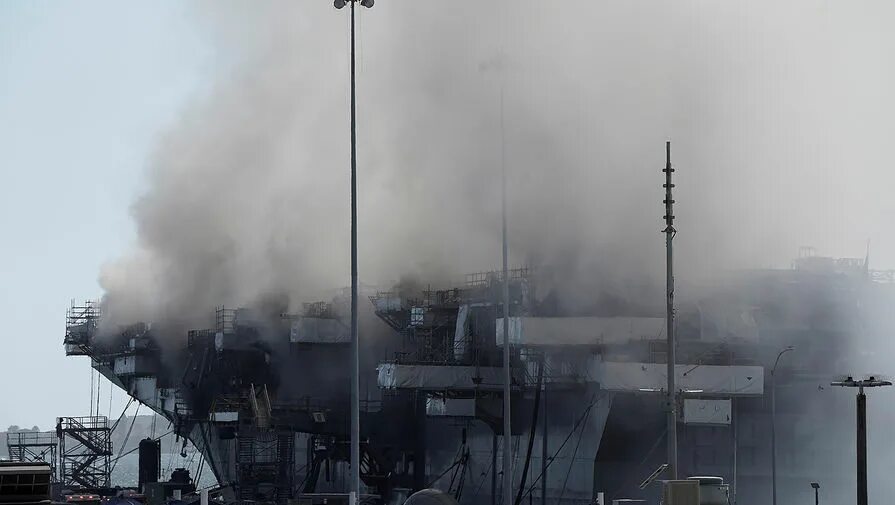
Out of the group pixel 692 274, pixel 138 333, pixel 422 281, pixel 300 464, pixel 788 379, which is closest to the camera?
pixel 788 379

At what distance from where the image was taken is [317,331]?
90.7m

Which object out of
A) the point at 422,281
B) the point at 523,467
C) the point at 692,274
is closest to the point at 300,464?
the point at 422,281

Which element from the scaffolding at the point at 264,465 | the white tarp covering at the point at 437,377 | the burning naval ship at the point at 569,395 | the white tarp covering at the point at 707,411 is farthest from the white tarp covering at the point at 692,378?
the scaffolding at the point at 264,465

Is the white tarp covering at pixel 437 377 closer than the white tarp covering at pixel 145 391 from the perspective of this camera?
Yes

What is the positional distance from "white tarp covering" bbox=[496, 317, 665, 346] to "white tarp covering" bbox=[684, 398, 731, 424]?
4.77m

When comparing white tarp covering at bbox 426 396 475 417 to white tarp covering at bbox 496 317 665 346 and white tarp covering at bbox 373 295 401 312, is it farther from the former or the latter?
white tarp covering at bbox 373 295 401 312

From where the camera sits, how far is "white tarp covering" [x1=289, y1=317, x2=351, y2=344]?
90.3 meters

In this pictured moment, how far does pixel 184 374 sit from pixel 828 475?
158 ft

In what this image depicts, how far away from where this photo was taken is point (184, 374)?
102062mm

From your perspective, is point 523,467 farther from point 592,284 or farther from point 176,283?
point 176,283

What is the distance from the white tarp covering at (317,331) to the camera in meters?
90.3

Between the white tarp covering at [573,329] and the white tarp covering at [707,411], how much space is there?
4.77 m

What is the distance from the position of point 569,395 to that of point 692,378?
929 centimetres

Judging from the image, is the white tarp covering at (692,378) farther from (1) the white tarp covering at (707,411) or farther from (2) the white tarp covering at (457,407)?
(2) the white tarp covering at (457,407)
